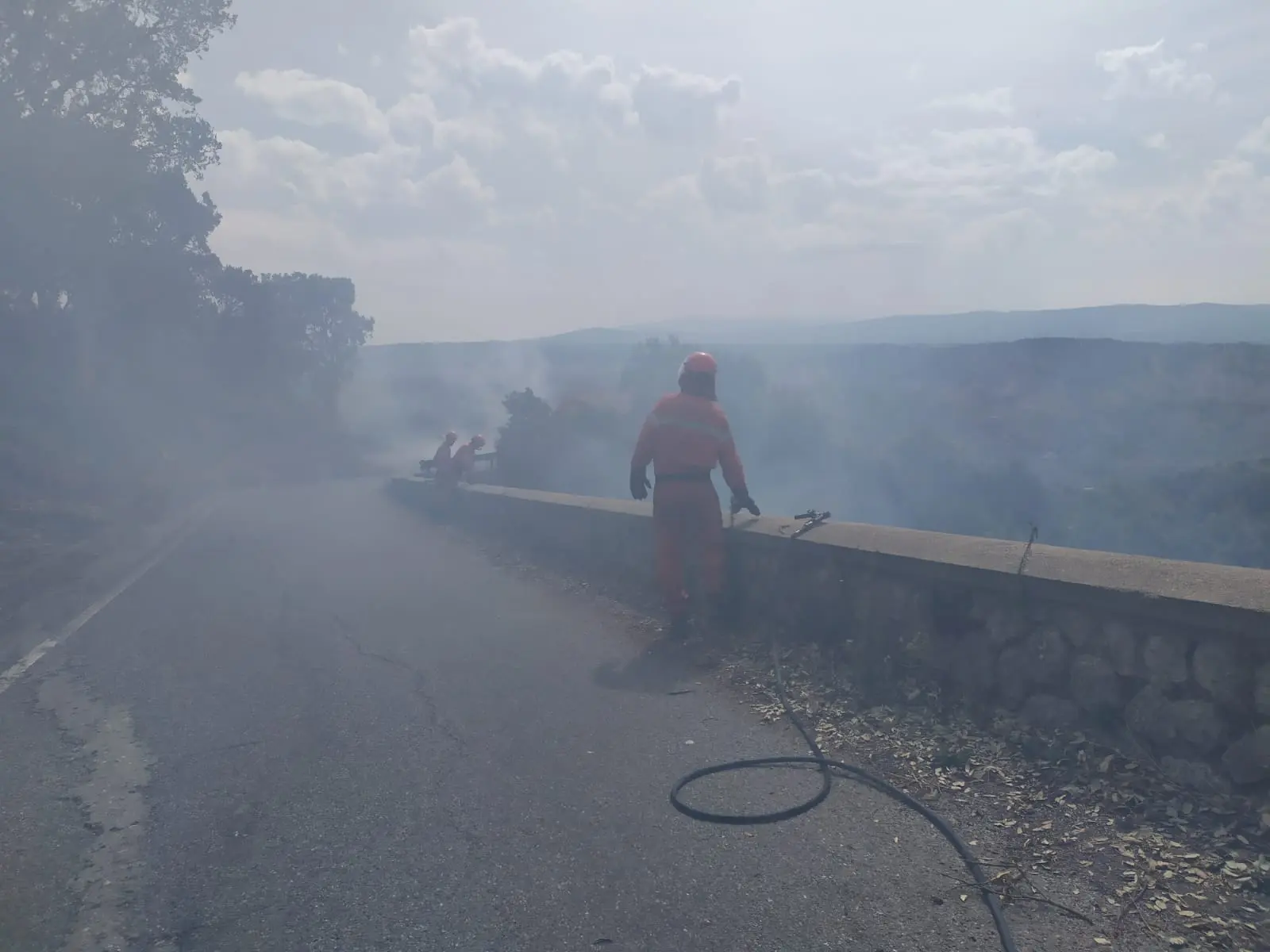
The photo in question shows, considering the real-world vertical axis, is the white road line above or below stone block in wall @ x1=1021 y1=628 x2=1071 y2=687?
below

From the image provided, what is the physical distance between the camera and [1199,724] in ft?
14.9

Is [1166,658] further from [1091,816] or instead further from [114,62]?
[114,62]

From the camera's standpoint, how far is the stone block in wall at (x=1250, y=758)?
4.25 m

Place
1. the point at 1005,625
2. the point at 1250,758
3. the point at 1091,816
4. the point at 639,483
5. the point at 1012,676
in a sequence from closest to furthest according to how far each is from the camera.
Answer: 1. the point at 1250,758
2. the point at 1091,816
3. the point at 1012,676
4. the point at 1005,625
5. the point at 639,483

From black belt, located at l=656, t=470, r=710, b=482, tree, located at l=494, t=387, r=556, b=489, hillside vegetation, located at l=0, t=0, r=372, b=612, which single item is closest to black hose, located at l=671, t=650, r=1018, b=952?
black belt, located at l=656, t=470, r=710, b=482

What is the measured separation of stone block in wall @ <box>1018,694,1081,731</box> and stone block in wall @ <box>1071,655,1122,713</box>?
6 cm

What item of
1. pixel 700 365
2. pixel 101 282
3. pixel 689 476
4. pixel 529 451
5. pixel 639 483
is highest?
pixel 101 282

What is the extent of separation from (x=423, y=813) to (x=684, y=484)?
12.5 ft

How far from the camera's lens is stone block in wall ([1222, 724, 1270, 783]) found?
4254mm

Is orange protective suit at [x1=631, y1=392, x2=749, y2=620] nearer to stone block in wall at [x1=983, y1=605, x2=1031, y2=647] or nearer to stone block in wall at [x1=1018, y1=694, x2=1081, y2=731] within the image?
stone block in wall at [x1=983, y1=605, x2=1031, y2=647]

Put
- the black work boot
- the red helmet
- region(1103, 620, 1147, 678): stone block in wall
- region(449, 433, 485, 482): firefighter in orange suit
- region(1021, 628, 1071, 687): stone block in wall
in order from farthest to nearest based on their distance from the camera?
region(449, 433, 485, 482): firefighter in orange suit → the red helmet → the black work boot → region(1021, 628, 1071, 687): stone block in wall → region(1103, 620, 1147, 678): stone block in wall

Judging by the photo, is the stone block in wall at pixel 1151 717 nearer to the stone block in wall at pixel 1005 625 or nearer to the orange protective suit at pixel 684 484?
the stone block in wall at pixel 1005 625

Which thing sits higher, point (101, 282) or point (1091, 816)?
point (101, 282)

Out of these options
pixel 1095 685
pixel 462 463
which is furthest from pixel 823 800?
pixel 462 463
